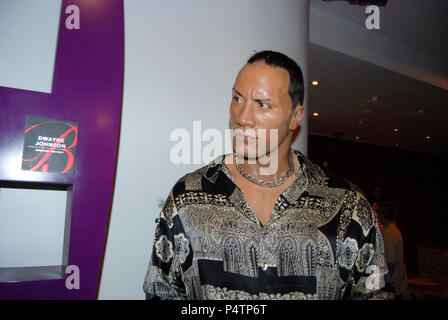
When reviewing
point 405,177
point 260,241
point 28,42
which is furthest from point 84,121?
point 405,177

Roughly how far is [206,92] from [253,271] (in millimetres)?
824

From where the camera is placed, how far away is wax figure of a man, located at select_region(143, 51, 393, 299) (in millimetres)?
1053

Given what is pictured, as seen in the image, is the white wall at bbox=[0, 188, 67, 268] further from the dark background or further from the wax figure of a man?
the dark background

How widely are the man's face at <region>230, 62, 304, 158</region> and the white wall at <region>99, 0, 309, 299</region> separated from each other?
416 millimetres

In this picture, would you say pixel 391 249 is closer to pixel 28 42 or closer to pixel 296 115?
pixel 296 115

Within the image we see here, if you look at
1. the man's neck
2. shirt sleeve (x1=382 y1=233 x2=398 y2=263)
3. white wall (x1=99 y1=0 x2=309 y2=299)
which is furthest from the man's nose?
shirt sleeve (x1=382 y1=233 x2=398 y2=263)

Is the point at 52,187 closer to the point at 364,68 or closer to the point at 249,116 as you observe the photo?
the point at 249,116

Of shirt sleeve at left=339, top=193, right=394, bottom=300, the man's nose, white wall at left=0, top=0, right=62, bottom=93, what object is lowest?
shirt sleeve at left=339, top=193, right=394, bottom=300

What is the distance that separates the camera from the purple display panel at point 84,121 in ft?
3.40

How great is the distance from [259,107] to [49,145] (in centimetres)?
67

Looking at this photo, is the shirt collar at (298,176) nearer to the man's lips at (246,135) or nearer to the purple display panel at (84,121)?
the man's lips at (246,135)

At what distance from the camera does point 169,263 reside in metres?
1.09

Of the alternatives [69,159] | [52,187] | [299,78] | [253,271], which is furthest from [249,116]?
[52,187]

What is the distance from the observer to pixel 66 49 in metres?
1.13
